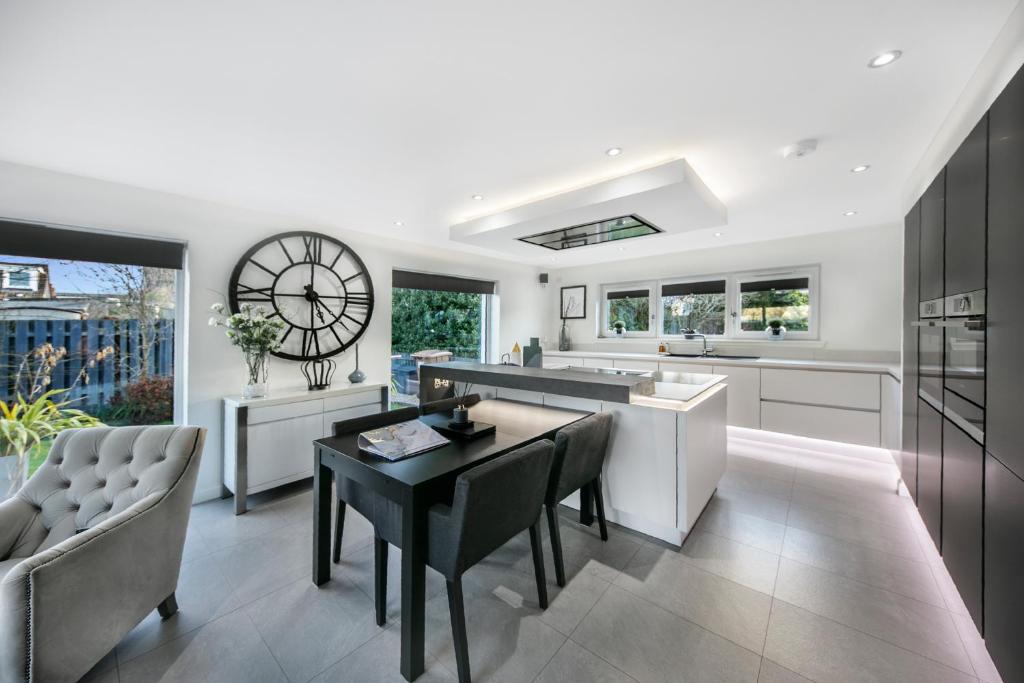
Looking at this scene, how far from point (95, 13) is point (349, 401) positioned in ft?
8.61

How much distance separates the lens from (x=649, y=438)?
221 cm

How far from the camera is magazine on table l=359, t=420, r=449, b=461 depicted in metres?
1.65

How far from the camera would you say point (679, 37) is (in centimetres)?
132

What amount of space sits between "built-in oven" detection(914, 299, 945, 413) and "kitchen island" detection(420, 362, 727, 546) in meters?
1.02

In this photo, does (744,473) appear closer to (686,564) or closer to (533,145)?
(686,564)

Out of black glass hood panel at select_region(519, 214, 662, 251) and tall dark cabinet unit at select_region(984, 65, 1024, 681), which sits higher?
black glass hood panel at select_region(519, 214, 662, 251)

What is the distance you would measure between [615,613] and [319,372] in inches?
122

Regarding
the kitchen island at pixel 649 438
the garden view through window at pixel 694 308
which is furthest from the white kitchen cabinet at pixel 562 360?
the kitchen island at pixel 649 438

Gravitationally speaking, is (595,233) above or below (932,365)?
above

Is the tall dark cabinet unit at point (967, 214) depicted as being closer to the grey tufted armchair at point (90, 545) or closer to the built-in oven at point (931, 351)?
the built-in oven at point (931, 351)

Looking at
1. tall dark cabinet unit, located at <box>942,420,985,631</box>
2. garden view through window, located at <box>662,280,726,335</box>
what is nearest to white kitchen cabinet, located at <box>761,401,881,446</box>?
garden view through window, located at <box>662,280,726,335</box>

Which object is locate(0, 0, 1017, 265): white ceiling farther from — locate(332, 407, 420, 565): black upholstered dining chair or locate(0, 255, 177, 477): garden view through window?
locate(332, 407, 420, 565): black upholstered dining chair

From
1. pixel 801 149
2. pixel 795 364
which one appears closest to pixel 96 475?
pixel 801 149

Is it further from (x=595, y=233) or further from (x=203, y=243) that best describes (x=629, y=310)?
(x=203, y=243)
